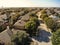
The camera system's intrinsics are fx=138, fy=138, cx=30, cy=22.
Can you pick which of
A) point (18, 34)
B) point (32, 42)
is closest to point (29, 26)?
point (32, 42)

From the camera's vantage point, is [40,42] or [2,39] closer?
[2,39]

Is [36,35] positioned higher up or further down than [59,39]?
further down

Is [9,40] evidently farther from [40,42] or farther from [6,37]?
[40,42]

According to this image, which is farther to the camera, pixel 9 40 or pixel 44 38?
pixel 44 38

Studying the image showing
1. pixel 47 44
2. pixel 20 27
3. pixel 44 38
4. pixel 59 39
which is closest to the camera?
pixel 59 39

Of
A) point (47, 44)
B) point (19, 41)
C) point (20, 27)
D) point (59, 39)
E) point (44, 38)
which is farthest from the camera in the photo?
point (20, 27)

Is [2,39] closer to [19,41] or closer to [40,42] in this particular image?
[19,41]

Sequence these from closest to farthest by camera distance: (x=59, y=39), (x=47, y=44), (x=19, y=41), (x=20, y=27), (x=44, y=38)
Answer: (x=59, y=39) < (x=19, y=41) < (x=47, y=44) < (x=44, y=38) < (x=20, y=27)

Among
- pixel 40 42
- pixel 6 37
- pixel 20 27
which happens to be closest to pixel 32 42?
pixel 40 42

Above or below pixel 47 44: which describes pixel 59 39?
above
